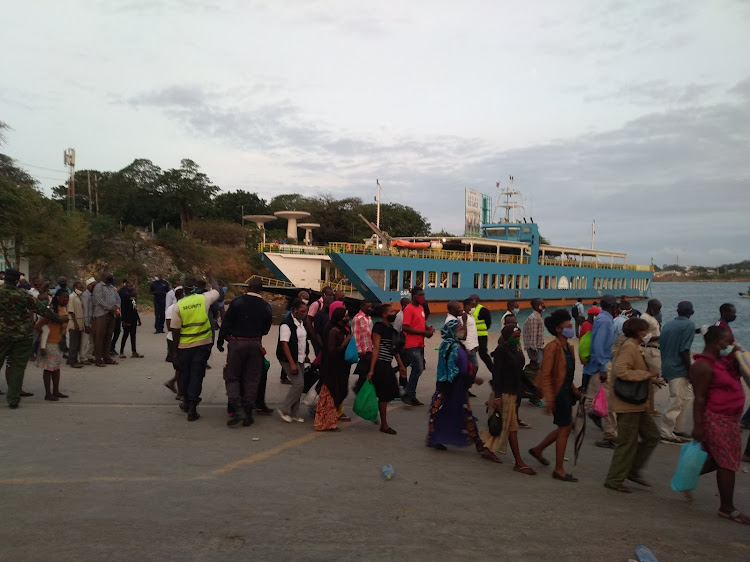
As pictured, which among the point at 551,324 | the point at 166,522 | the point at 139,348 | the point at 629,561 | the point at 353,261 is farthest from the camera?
the point at 353,261

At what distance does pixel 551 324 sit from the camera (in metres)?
5.46

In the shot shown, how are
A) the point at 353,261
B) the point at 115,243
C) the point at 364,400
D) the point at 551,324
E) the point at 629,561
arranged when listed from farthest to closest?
the point at 115,243 → the point at 353,261 → the point at 364,400 → the point at 551,324 → the point at 629,561

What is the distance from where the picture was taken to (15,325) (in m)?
6.77

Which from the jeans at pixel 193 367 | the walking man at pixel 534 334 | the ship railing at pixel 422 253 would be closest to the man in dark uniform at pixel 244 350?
the jeans at pixel 193 367

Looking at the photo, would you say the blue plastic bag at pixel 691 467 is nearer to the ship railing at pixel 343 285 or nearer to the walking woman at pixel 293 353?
the walking woman at pixel 293 353

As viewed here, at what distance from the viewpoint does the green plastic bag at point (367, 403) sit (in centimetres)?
650

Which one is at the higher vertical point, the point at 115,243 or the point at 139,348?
the point at 115,243

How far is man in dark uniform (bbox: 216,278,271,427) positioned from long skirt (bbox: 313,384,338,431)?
82 cm

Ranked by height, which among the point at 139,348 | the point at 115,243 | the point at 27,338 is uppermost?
the point at 115,243

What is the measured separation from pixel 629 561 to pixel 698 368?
1.70m

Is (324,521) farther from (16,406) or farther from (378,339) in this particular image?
(16,406)

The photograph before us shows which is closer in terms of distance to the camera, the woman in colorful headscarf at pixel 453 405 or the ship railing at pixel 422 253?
the woman in colorful headscarf at pixel 453 405

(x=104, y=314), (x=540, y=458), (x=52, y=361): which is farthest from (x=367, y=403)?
(x=104, y=314)

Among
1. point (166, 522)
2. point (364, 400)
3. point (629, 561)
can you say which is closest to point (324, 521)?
point (166, 522)
